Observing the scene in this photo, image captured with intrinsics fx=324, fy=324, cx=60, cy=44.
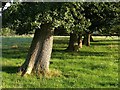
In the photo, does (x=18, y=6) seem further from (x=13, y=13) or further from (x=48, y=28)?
(x=48, y=28)

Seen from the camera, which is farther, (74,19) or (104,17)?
(104,17)

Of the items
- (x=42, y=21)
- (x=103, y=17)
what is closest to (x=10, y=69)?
(x=42, y=21)

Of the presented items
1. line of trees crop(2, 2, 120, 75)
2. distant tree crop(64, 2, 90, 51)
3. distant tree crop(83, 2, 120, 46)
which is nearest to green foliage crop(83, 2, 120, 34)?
distant tree crop(83, 2, 120, 46)

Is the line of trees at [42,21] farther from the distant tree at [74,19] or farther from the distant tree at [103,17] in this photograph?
the distant tree at [103,17]

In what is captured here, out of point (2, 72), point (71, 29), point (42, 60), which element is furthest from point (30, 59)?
point (71, 29)

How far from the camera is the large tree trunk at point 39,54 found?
15.9 meters

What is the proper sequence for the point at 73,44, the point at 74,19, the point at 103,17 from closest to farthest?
the point at 74,19 → the point at 103,17 → the point at 73,44

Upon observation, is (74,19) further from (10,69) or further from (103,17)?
(103,17)

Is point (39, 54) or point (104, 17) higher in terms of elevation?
point (104, 17)

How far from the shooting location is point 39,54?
16.2 m

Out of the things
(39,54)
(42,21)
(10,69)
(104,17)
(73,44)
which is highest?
(104,17)

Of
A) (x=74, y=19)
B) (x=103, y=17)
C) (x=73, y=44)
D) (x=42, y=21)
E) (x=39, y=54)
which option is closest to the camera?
(x=42, y=21)

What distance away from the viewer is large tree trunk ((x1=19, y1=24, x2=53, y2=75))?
1591cm

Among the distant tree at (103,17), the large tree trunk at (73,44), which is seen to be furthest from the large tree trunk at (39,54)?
the large tree trunk at (73,44)
